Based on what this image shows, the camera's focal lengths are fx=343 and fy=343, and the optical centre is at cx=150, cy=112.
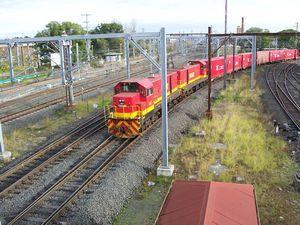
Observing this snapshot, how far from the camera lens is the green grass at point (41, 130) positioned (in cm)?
1836

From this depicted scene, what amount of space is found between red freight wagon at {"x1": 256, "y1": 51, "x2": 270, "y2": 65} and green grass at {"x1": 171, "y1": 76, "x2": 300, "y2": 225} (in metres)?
32.9

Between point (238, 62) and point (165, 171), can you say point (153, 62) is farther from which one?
point (238, 62)

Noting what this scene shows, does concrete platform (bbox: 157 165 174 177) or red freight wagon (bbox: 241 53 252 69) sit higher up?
red freight wagon (bbox: 241 53 252 69)

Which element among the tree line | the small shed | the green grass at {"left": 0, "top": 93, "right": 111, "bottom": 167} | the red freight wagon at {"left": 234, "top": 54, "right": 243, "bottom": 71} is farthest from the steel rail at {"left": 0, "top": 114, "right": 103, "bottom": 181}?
the small shed

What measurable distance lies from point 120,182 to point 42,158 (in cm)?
512

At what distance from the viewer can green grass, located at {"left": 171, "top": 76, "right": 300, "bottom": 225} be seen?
11727 mm

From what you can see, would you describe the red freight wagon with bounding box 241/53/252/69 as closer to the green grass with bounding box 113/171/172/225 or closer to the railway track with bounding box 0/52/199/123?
the railway track with bounding box 0/52/199/123

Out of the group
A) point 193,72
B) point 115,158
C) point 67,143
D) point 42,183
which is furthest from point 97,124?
point 193,72

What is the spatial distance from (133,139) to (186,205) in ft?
37.6

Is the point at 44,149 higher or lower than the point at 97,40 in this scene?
lower

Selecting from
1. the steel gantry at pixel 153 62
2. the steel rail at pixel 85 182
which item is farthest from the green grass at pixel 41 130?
the steel rail at pixel 85 182

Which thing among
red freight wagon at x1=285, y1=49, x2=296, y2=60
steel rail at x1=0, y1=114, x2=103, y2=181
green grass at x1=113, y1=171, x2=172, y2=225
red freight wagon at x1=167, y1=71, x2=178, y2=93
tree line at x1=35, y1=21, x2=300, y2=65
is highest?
tree line at x1=35, y1=21, x2=300, y2=65

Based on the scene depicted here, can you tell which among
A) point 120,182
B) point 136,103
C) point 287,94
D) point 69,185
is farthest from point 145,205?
point 287,94

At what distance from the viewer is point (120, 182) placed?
13125 mm
